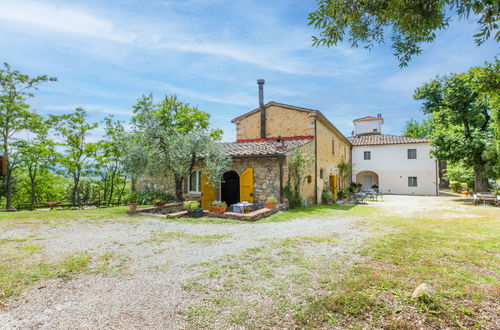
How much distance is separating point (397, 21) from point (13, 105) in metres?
20.4

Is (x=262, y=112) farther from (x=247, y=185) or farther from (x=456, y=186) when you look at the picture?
(x=456, y=186)

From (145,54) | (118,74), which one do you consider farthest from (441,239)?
(118,74)

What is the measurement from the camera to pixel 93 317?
9.59ft

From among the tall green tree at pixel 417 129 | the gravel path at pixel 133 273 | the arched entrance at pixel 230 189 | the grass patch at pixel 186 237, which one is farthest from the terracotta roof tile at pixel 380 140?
the grass patch at pixel 186 237

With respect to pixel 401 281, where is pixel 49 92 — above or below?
above

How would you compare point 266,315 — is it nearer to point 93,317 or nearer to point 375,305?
point 375,305

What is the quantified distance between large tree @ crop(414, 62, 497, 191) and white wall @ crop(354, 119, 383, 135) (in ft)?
40.4

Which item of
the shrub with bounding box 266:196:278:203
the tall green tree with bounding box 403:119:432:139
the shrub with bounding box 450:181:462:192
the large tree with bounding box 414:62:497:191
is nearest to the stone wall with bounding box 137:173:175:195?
the shrub with bounding box 266:196:278:203

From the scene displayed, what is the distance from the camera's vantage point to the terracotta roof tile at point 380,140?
2575cm

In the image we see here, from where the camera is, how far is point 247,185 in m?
12.4

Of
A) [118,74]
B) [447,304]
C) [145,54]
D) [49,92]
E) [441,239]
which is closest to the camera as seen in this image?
[447,304]

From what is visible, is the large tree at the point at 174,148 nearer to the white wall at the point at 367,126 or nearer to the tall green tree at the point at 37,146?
the tall green tree at the point at 37,146

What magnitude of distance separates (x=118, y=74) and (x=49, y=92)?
1161cm

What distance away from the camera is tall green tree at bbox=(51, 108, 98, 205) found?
→ 17672mm
